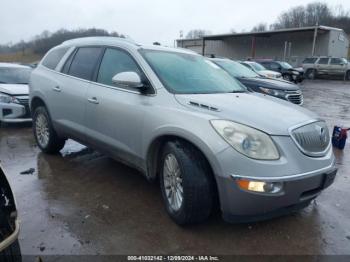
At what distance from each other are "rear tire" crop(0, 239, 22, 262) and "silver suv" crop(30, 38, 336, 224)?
1.38 meters

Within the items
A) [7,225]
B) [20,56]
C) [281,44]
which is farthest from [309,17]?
[7,225]

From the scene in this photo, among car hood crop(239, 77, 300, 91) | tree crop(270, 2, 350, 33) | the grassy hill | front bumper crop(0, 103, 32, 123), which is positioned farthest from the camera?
tree crop(270, 2, 350, 33)

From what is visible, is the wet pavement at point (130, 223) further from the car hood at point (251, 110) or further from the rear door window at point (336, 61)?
the rear door window at point (336, 61)

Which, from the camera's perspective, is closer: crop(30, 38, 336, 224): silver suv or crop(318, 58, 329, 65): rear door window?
crop(30, 38, 336, 224): silver suv

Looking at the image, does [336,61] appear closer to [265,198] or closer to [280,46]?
[280,46]

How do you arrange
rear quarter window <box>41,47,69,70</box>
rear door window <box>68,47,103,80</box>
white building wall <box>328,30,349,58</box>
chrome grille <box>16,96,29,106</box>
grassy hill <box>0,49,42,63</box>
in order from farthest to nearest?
grassy hill <box>0,49,42,63</box>, white building wall <box>328,30,349,58</box>, chrome grille <box>16,96,29,106</box>, rear quarter window <box>41,47,69,70</box>, rear door window <box>68,47,103,80</box>

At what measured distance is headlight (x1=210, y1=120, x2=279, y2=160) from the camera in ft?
8.50

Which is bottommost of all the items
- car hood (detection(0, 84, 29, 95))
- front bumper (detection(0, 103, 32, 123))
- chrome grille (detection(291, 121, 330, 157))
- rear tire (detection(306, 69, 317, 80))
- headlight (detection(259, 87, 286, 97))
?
rear tire (detection(306, 69, 317, 80))

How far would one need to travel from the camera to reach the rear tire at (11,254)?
196 centimetres

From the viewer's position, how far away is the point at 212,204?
9.39ft

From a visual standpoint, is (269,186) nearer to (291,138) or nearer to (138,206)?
(291,138)

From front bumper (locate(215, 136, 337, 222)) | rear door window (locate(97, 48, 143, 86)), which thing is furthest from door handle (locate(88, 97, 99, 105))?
front bumper (locate(215, 136, 337, 222))

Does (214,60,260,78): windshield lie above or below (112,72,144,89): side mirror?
below

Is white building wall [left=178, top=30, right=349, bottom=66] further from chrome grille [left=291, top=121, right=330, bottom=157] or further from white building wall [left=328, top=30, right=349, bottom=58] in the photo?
chrome grille [left=291, top=121, right=330, bottom=157]
